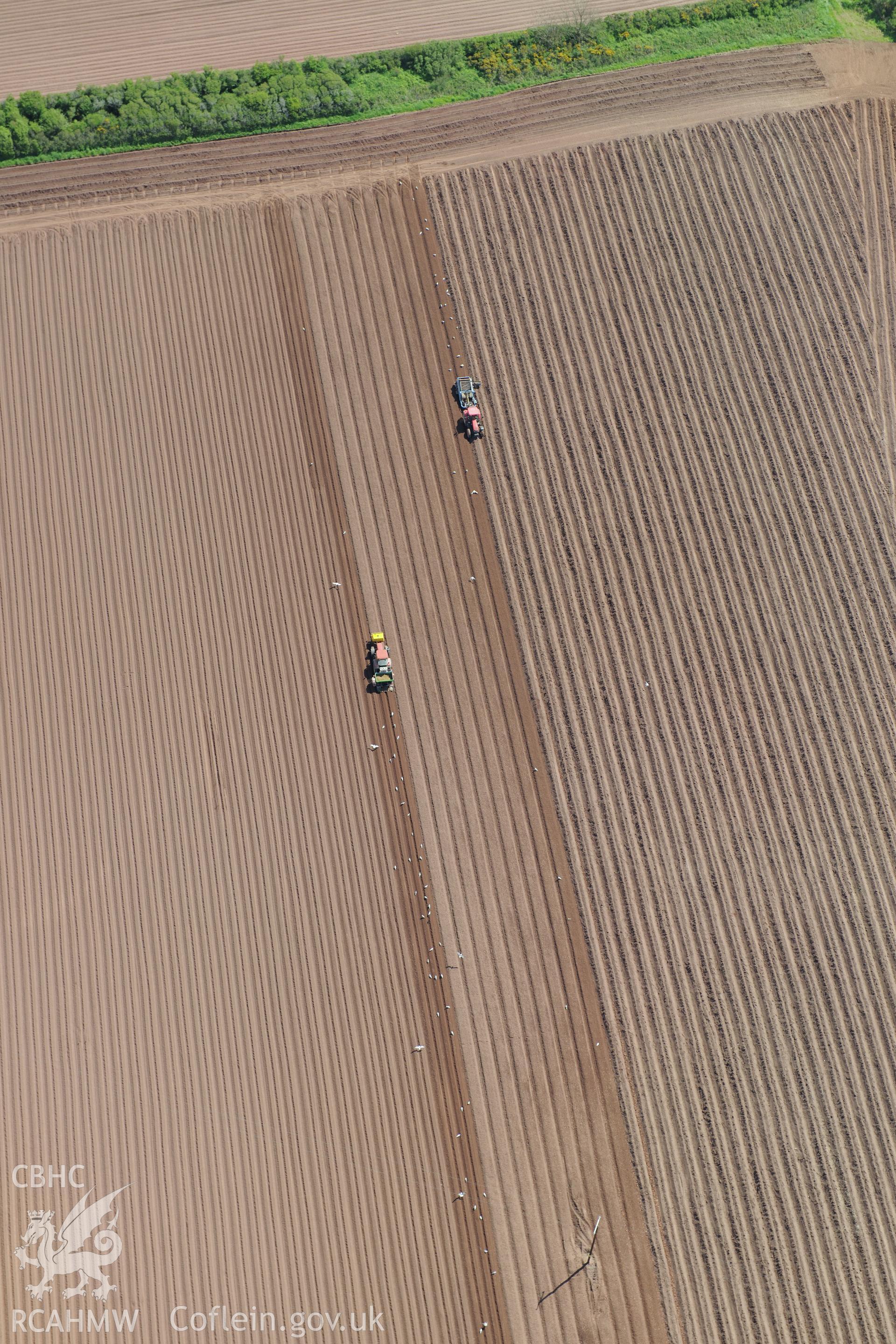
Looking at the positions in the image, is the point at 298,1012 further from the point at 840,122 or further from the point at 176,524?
the point at 840,122

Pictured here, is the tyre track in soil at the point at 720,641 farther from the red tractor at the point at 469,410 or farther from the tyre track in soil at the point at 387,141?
the tyre track in soil at the point at 387,141

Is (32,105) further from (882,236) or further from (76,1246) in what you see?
(76,1246)

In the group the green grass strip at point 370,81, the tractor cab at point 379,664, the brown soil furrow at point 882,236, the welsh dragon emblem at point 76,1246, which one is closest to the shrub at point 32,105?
the green grass strip at point 370,81

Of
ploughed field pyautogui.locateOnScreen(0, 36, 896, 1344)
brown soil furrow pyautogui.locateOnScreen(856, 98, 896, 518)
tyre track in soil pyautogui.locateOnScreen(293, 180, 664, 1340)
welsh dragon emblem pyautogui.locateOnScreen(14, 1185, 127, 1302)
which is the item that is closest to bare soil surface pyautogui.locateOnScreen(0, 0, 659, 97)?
ploughed field pyautogui.locateOnScreen(0, 36, 896, 1344)

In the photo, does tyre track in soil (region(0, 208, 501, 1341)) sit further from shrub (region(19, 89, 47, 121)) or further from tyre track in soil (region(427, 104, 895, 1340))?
tyre track in soil (region(427, 104, 895, 1340))

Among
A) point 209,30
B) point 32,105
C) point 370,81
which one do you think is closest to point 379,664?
point 370,81

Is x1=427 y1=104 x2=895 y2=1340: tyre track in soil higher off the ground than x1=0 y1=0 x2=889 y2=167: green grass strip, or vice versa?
Result: x1=0 y1=0 x2=889 y2=167: green grass strip

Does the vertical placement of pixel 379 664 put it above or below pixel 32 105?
below
